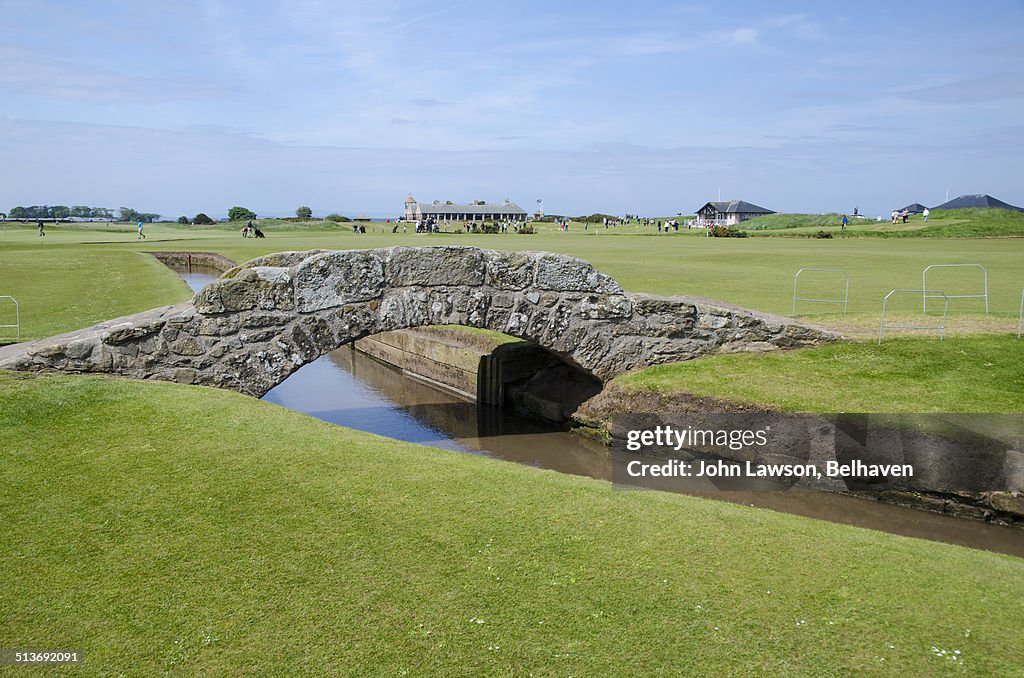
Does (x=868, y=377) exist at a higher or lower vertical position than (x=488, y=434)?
higher

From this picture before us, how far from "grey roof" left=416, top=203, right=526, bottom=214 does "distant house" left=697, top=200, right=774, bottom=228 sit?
40.1 m

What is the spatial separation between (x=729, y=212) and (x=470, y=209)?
175ft

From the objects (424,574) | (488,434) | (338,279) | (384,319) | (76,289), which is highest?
(338,279)

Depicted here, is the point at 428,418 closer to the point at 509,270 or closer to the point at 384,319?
the point at 384,319

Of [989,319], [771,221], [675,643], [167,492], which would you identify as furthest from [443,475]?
[771,221]

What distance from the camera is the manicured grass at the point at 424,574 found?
436 centimetres

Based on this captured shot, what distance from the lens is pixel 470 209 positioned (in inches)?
5753

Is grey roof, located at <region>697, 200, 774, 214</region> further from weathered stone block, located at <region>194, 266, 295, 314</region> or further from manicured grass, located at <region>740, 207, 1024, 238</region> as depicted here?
weathered stone block, located at <region>194, 266, 295, 314</region>

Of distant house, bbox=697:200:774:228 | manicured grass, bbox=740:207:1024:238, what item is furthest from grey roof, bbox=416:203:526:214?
manicured grass, bbox=740:207:1024:238

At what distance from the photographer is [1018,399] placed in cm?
1125

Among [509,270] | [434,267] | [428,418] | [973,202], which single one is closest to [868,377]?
[509,270]

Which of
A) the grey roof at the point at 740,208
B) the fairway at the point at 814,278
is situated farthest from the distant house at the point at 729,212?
the fairway at the point at 814,278

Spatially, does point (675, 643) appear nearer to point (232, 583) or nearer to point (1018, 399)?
point (232, 583)

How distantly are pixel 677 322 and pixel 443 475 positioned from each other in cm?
785
